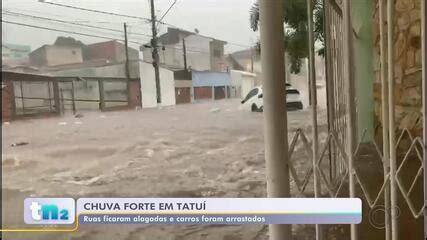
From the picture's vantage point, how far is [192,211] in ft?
2.84

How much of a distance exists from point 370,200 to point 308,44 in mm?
407

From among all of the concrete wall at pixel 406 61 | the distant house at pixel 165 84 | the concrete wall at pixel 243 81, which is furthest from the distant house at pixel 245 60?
the concrete wall at pixel 406 61

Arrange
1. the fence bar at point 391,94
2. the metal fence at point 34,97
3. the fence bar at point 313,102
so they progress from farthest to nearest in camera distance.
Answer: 1. the metal fence at point 34,97
2. the fence bar at point 313,102
3. the fence bar at point 391,94

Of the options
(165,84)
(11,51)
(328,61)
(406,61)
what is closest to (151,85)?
(165,84)

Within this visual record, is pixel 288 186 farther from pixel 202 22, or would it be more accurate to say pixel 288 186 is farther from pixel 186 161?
pixel 202 22

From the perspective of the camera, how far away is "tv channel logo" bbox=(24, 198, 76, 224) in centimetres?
89

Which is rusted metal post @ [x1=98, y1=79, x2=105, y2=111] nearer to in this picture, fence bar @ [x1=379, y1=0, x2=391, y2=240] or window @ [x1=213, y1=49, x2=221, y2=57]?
window @ [x1=213, y1=49, x2=221, y2=57]

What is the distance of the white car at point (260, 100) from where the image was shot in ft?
2.84

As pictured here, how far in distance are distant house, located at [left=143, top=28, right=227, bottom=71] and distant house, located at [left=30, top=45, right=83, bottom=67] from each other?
18 centimetres

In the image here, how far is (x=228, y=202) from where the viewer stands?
2.83ft

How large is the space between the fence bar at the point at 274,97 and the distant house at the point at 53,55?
50 centimetres

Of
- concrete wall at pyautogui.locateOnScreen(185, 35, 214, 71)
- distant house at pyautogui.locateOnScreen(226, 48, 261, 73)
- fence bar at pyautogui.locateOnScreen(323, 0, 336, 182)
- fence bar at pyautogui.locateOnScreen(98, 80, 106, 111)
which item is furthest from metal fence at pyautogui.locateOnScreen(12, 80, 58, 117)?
fence bar at pyautogui.locateOnScreen(323, 0, 336, 182)

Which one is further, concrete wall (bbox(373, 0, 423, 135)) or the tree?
concrete wall (bbox(373, 0, 423, 135))

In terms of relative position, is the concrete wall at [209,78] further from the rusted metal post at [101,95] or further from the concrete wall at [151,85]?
the rusted metal post at [101,95]
